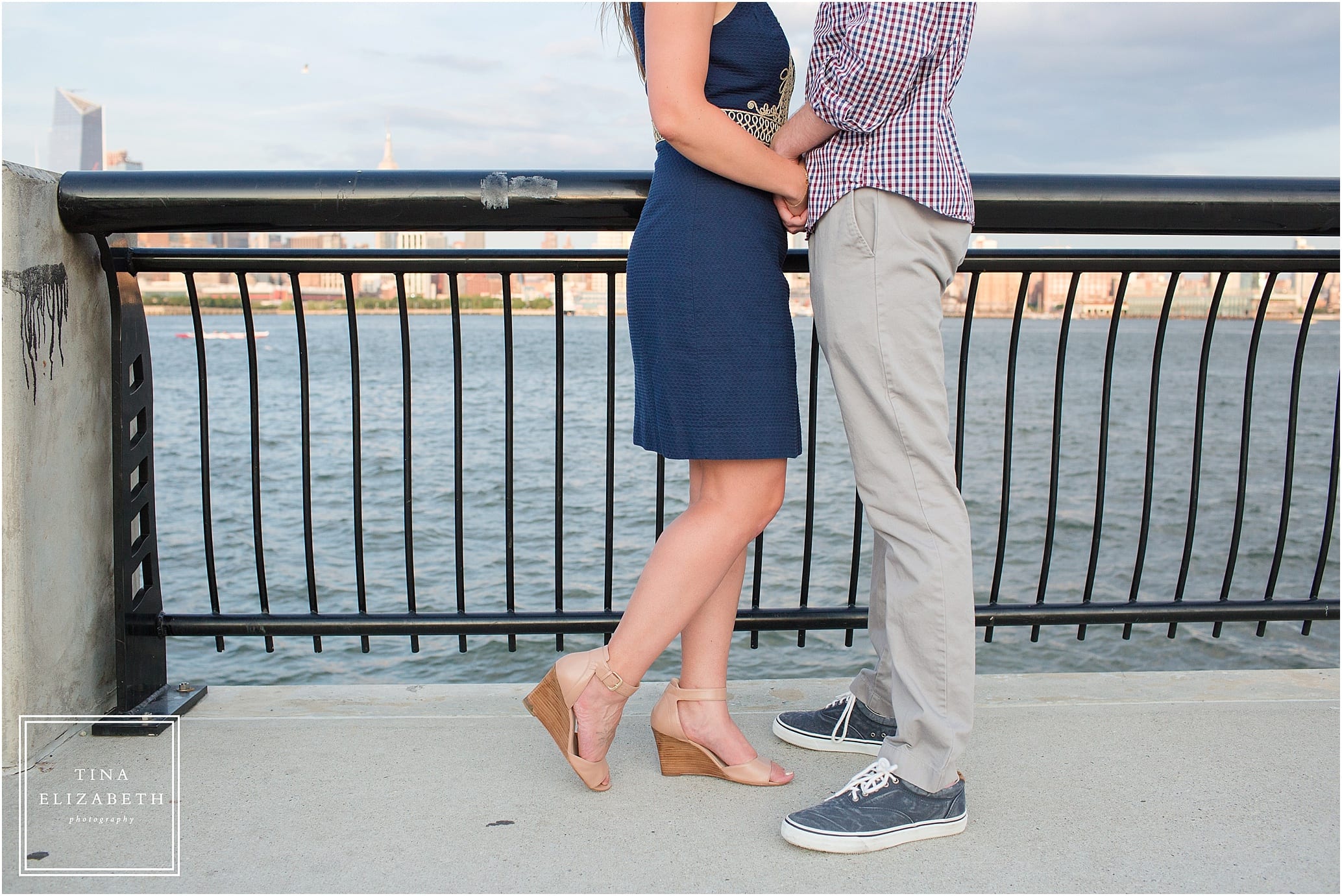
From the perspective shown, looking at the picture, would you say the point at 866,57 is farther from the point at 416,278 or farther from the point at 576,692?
the point at 416,278

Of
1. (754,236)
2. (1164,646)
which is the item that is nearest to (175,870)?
(754,236)

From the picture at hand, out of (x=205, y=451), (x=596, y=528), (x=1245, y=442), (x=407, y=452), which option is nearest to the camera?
(x=205, y=451)

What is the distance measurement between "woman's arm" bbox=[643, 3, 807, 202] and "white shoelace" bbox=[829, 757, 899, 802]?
3.67 feet

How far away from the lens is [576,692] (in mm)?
1900

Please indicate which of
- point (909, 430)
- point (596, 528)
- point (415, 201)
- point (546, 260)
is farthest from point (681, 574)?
point (596, 528)

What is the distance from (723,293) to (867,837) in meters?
1.02

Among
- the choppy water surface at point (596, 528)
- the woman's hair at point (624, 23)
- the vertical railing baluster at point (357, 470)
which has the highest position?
the woman's hair at point (624, 23)

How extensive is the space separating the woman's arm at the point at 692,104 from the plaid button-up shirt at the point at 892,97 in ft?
0.42

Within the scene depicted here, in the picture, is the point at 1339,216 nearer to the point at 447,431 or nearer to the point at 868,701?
the point at 868,701

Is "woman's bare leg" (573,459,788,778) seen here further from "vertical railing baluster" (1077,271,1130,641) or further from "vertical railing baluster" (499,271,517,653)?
"vertical railing baluster" (1077,271,1130,641)

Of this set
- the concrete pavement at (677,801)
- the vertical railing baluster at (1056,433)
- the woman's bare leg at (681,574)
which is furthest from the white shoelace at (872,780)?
the vertical railing baluster at (1056,433)

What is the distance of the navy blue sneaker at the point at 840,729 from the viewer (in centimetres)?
212

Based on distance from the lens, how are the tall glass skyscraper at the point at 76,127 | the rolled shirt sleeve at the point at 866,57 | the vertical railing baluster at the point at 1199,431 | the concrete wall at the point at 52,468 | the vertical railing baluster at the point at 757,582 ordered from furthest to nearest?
the tall glass skyscraper at the point at 76,127, the vertical railing baluster at the point at 1199,431, the vertical railing baluster at the point at 757,582, the concrete wall at the point at 52,468, the rolled shirt sleeve at the point at 866,57

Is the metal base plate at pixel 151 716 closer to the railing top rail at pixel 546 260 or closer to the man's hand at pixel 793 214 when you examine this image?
the railing top rail at pixel 546 260
